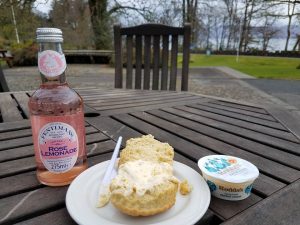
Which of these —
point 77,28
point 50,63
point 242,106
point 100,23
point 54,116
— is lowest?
point 242,106

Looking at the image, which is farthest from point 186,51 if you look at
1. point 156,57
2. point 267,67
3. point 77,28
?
point 77,28

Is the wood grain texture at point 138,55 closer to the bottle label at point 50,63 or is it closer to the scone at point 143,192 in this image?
the bottle label at point 50,63

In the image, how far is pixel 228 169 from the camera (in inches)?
26.1

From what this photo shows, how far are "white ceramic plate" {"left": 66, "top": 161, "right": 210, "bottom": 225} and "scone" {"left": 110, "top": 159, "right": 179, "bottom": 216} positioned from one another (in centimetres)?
2

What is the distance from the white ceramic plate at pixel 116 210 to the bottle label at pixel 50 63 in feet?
0.85

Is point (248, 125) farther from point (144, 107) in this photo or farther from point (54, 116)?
point (54, 116)

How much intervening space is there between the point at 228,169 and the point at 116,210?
0.97 feet

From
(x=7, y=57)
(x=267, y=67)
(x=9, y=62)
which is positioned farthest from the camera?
(x=267, y=67)

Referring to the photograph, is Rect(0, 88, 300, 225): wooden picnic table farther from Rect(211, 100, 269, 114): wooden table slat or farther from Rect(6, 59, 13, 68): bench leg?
Rect(6, 59, 13, 68): bench leg

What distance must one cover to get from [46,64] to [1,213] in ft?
1.12

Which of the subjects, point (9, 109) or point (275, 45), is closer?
point (9, 109)

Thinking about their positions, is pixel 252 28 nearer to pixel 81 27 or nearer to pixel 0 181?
pixel 81 27

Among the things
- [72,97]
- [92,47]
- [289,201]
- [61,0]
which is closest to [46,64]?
[72,97]

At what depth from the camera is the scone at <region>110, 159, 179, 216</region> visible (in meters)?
0.50
